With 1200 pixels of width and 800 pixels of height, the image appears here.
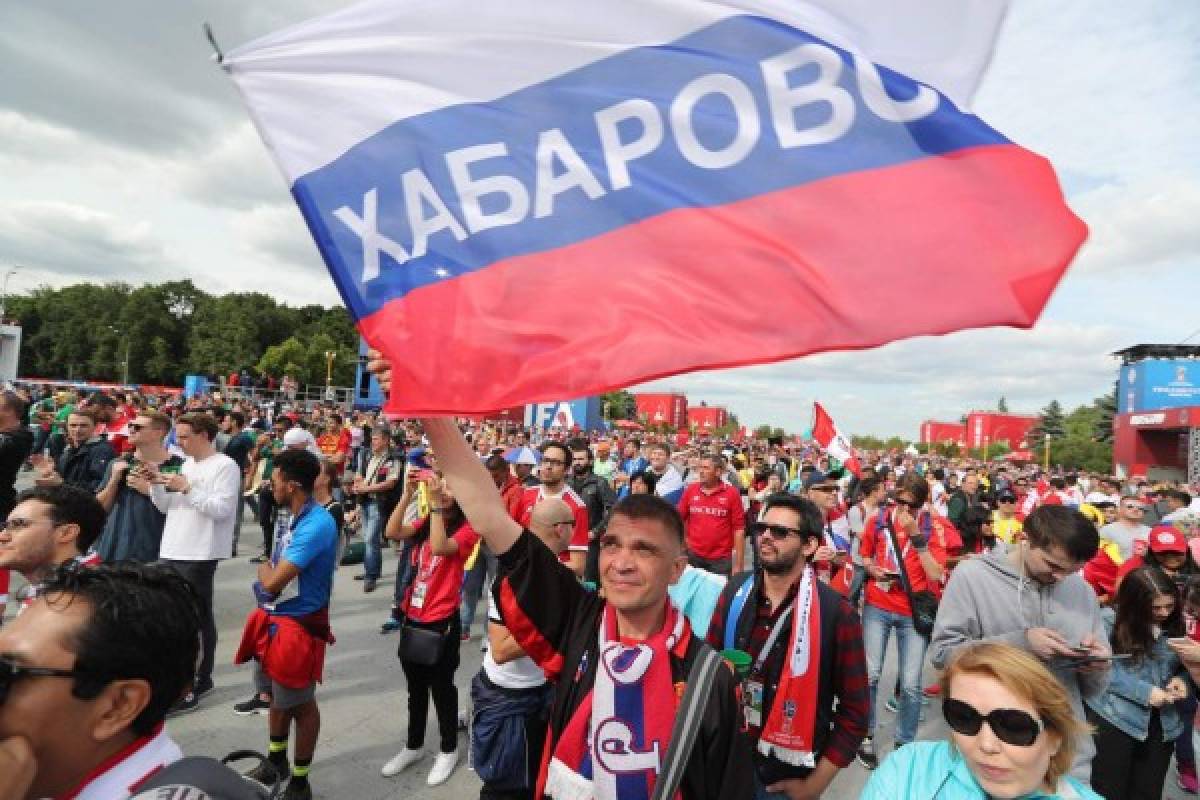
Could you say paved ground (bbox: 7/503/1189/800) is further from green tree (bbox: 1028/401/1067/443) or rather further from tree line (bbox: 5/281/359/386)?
green tree (bbox: 1028/401/1067/443)

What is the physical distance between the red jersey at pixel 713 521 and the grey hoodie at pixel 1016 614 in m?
4.18

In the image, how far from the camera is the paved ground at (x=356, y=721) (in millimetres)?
4215

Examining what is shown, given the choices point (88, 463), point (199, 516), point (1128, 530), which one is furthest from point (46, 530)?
point (1128, 530)

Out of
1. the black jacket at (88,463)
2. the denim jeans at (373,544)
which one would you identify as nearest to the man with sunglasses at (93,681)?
the black jacket at (88,463)

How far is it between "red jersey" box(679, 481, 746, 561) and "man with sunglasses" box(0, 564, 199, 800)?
6152 mm

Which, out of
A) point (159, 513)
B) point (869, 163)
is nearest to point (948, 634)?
point (869, 163)

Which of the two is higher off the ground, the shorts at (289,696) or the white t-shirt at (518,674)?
the white t-shirt at (518,674)

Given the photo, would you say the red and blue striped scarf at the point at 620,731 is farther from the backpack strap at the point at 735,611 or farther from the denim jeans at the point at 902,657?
the denim jeans at the point at 902,657

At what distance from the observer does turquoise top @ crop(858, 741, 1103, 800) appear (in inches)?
71.4

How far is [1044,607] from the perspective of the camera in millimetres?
3033

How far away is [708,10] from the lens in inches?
83.4

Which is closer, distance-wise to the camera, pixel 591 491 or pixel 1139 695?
pixel 1139 695

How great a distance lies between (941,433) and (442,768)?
8721cm

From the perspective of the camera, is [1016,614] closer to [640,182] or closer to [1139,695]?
[1139,695]
